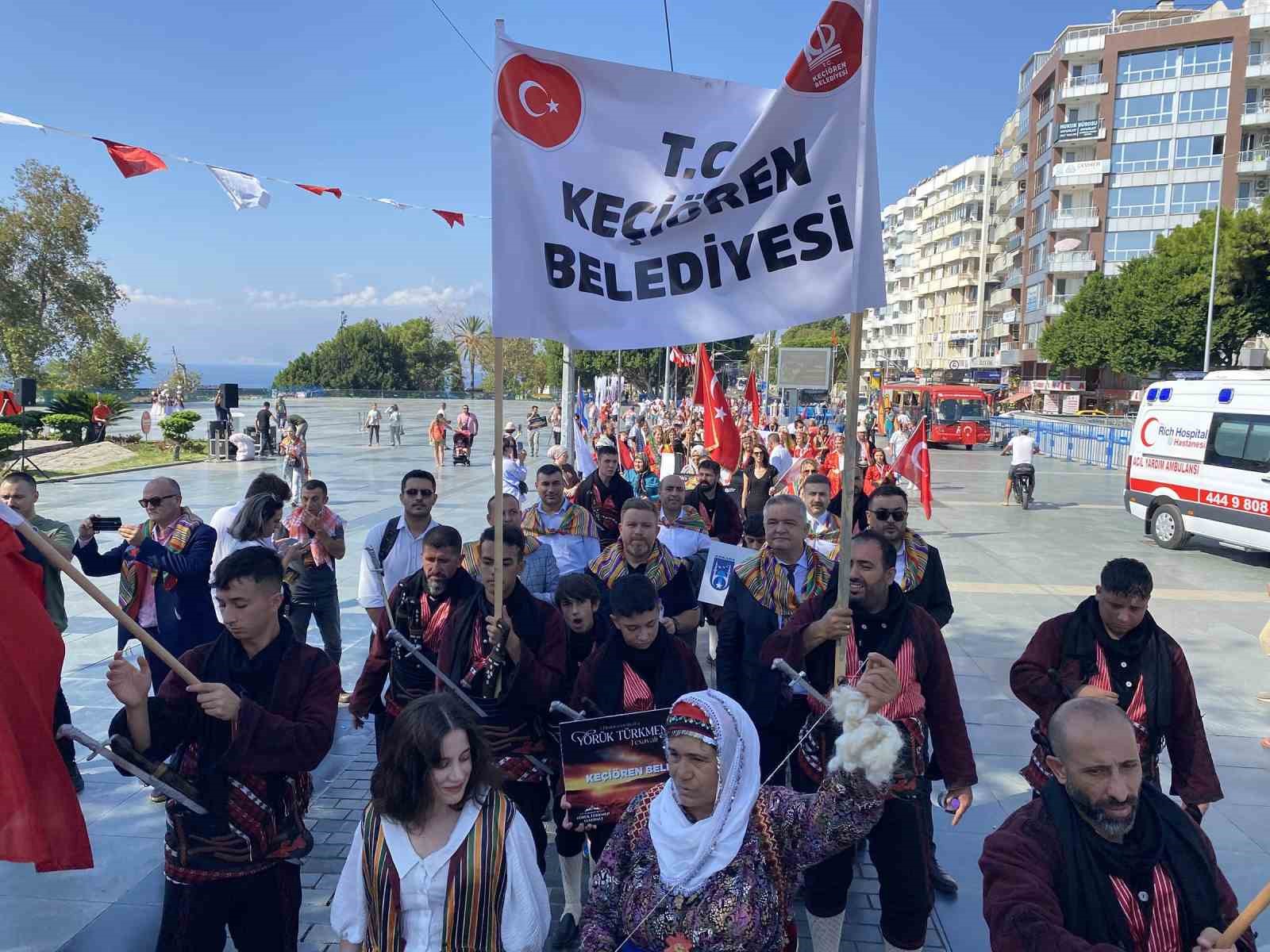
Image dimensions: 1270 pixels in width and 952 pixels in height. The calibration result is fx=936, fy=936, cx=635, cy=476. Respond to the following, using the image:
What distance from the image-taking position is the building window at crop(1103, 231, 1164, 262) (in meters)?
61.7

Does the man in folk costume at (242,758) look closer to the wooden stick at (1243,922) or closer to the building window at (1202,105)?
the wooden stick at (1243,922)

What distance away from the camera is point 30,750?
107 inches

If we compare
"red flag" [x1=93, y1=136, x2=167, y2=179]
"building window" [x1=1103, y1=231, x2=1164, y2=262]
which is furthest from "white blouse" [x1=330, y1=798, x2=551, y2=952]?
"building window" [x1=1103, y1=231, x2=1164, y2=262]

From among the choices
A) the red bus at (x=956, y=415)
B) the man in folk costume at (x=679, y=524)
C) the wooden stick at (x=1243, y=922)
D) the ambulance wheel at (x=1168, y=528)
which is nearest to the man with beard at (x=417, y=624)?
the man in folk costume at (x=679, y=524)

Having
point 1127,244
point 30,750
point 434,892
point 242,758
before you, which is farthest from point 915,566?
point 1127,244

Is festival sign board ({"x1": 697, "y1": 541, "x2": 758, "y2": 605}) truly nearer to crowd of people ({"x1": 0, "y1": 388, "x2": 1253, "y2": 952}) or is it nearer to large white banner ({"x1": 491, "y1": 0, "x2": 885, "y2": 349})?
crowd of people ({"x1": 0, "y1": 388, "x2": 1253, "y2": 952})

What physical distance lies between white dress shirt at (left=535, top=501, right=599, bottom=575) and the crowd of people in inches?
1.3

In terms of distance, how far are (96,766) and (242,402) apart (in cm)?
6366

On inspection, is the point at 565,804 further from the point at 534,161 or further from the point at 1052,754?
the point at 534,161

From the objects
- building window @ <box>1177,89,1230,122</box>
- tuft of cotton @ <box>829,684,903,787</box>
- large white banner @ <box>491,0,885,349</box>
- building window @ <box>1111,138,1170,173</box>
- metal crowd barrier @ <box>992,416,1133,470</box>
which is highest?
building window @ <box>1177,89,1230,122</box>

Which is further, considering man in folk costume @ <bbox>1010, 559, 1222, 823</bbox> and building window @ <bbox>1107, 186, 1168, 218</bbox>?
building window @ <bbox>1107, 186, 1168, 218</bbox>

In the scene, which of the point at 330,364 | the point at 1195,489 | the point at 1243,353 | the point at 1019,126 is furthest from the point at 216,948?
the point at 330,364

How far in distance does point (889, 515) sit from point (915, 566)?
41 centimetres

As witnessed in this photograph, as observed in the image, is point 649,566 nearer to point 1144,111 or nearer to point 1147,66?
point 1144,111
